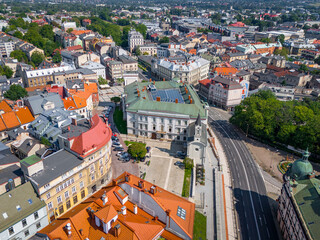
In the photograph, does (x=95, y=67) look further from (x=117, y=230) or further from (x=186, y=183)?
(x=117, y=230)

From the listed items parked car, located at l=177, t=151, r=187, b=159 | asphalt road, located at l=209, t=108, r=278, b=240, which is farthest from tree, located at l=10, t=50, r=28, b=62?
parked car, located at l=177, t=151, r=187, b=159

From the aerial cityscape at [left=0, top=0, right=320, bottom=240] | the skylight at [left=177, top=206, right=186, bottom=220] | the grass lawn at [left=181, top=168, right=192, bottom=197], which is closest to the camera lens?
the skylight at [left=177, top=206, right=186, bottom=220]

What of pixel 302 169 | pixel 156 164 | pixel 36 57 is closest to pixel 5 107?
pixel 156 164

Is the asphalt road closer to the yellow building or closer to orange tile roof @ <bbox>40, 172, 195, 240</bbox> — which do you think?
orange tile roof @ <bbox>40, 172, 195, 240</bbox>

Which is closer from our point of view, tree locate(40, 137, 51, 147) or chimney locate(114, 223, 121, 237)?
chimney locate(114, 223, 121, 237)

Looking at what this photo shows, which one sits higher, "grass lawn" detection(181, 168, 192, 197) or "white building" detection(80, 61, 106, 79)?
"white building" detection(80, 61, 106, 79)

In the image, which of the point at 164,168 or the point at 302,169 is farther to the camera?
the point at 164,168
